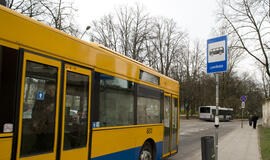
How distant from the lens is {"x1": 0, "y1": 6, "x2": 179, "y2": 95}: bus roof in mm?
3158

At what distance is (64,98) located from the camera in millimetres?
3863

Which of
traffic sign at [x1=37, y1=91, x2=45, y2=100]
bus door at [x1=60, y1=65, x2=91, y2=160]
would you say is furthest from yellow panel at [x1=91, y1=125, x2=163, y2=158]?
traffic sign at [x1=37, y1=91, x2=45, y2=100]

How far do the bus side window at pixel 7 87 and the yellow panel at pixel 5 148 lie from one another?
4.5 inches

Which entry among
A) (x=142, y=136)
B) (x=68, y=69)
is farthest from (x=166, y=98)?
(x=68, y=69)

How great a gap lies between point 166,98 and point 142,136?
6.99ft

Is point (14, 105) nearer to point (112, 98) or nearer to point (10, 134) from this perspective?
point (10, 134)

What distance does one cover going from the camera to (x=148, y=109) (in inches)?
267

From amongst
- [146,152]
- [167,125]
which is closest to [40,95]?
[146,152]

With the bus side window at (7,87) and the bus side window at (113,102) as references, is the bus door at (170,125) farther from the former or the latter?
the bus side window at (7,87)

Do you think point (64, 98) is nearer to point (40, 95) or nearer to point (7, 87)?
point (40, 95)

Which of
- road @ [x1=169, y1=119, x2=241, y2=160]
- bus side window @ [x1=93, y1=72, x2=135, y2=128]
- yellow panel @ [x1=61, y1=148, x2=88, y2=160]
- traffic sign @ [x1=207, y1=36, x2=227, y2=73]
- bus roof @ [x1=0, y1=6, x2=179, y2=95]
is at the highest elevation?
traffic sign @ [x1=207, y1=36, x2=227, y2=73]

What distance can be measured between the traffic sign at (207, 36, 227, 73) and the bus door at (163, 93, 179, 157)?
6.84 feet

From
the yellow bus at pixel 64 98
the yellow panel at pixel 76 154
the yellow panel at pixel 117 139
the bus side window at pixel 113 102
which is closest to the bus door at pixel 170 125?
the yellow panel at pixel 117 139

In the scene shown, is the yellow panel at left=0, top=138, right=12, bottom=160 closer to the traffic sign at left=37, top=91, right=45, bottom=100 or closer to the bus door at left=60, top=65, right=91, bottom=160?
the traffic sign at left=37, top=91, right=45, bottom=100
